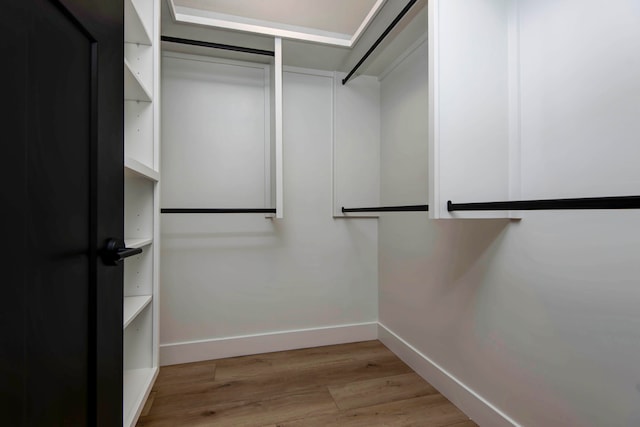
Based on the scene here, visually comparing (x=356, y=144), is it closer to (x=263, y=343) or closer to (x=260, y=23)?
(x=260, y=23)

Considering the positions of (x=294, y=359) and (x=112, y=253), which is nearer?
(x=112, y=253)

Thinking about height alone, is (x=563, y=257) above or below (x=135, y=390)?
above

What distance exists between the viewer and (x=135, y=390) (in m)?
1.22

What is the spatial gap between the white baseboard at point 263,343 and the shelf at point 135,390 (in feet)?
1.86

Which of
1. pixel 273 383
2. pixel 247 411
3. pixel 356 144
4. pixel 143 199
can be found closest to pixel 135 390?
pixel 247 411

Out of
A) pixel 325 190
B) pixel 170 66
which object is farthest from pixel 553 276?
pixel 170 66

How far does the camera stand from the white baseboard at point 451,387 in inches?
51.5

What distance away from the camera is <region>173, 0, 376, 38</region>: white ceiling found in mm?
1759

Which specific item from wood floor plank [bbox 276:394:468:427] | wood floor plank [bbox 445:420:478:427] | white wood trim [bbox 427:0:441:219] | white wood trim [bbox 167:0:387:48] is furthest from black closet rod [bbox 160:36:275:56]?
wood floor plank [bbox 445:420:478:427]

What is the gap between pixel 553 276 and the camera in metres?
1.08

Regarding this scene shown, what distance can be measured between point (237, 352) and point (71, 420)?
148 cm

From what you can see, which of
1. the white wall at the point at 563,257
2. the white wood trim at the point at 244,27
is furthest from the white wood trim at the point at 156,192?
the white wall at the point at 563,257

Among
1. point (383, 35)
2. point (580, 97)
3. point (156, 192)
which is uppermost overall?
point (383, 35)

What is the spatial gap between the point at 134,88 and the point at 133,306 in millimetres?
953
